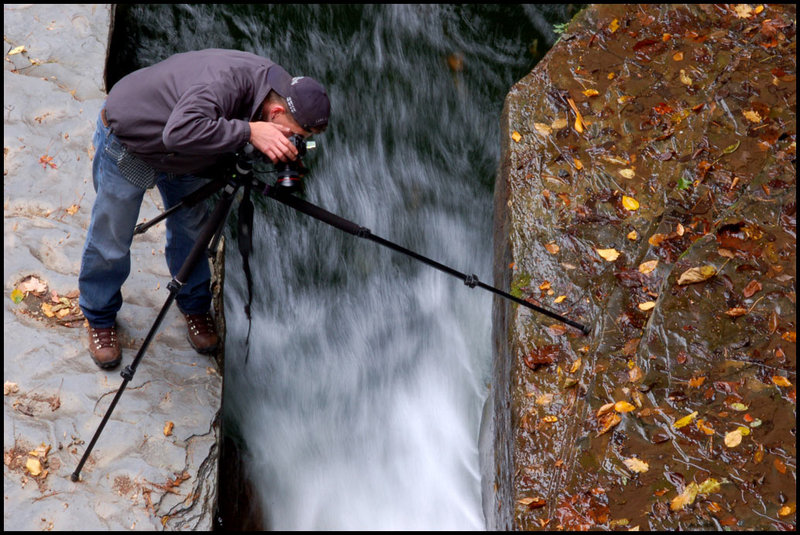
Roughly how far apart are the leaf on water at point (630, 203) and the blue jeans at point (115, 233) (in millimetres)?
2616

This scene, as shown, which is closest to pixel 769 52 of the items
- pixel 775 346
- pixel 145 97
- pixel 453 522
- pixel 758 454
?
pixel 775 346

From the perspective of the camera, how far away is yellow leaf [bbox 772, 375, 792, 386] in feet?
10.7

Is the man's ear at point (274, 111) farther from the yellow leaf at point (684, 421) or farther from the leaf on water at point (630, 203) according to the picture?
the leaf on water at point (630, 203)

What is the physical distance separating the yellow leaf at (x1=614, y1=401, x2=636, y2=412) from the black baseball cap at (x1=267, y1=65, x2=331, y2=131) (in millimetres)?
2014

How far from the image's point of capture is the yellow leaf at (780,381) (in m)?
3.25

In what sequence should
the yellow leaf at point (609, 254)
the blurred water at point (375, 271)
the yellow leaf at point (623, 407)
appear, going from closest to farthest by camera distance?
the yellow leaf at point (623, 407) < the yellow leaf at point (609, 254) < the blurred water at point (375, 271)

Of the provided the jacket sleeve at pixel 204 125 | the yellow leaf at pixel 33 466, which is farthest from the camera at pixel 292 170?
the yellow leaf at pixel 33 466

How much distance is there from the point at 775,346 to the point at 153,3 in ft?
18.4

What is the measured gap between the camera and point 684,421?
326 cm

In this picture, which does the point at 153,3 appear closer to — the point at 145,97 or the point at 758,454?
the point at 145,97

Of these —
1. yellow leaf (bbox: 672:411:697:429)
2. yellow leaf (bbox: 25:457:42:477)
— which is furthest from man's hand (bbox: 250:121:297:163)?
yellow leaf (bbox: 672:411:697:429)

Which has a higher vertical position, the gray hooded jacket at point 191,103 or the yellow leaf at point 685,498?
the gray hooded jacket at point 191,103

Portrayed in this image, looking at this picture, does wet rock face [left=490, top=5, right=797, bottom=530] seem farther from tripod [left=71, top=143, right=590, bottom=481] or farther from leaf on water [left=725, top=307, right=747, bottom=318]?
tripod [left=71, top=143, right=590, bottom=481]

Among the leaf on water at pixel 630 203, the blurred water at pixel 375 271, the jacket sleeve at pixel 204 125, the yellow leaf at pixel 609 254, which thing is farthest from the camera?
the blurred water at pixel 375 271
